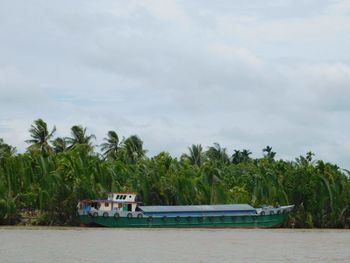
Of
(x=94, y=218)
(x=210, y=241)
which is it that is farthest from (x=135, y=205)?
(x=210, y=241)

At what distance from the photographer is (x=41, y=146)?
238ft

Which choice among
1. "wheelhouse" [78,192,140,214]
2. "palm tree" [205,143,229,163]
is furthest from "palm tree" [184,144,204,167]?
"wheelhouse" [78,192,140,214]

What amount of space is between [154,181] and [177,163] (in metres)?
3.54

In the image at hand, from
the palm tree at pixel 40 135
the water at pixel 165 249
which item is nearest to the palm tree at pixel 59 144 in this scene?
the palm tree at pixel 40 135

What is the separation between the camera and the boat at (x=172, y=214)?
51250mm

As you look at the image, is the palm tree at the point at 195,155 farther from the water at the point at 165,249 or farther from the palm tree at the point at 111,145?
the water at the point at 165,249

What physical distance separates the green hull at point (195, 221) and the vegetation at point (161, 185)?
1.89 metres

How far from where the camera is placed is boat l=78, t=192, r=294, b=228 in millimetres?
51250

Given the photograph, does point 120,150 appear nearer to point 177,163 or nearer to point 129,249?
point 177,163

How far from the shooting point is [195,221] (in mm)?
52969

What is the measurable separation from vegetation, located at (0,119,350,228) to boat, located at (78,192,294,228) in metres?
1.61

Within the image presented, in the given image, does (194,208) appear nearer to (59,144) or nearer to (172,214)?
(172,214)

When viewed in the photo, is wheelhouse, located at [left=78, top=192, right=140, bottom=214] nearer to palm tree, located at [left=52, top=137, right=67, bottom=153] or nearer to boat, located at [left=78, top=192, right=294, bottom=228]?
boat, located at [left=78, top=192, right=294, bottom=228]

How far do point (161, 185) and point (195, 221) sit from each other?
4.02 m
